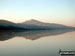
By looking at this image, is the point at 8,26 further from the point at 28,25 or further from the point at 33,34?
the point at 33,34

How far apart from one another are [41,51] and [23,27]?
1.75 metres

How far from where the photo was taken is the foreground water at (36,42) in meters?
4.00

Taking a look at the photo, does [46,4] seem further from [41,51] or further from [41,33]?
[41,51]

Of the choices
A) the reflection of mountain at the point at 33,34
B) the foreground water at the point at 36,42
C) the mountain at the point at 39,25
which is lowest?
the foreground water at the point at 36,42

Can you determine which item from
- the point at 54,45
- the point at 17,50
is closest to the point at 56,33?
the point at 54,45

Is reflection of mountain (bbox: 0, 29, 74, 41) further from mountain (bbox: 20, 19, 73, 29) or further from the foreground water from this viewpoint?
mountain (bbox: 20, 19, 73, 29)

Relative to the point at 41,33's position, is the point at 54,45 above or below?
below

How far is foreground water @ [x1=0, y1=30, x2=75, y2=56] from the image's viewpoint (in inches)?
158

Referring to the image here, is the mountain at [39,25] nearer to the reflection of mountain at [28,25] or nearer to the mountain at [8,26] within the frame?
the reflection of mountain at [28,25]

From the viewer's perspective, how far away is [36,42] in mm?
4809

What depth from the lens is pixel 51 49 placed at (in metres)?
4.15

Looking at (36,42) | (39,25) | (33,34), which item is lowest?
(36,42)

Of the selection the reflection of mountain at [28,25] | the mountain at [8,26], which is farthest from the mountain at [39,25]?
the mountain at [8,26]

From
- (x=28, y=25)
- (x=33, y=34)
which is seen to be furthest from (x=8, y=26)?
(x=33, y=34)
